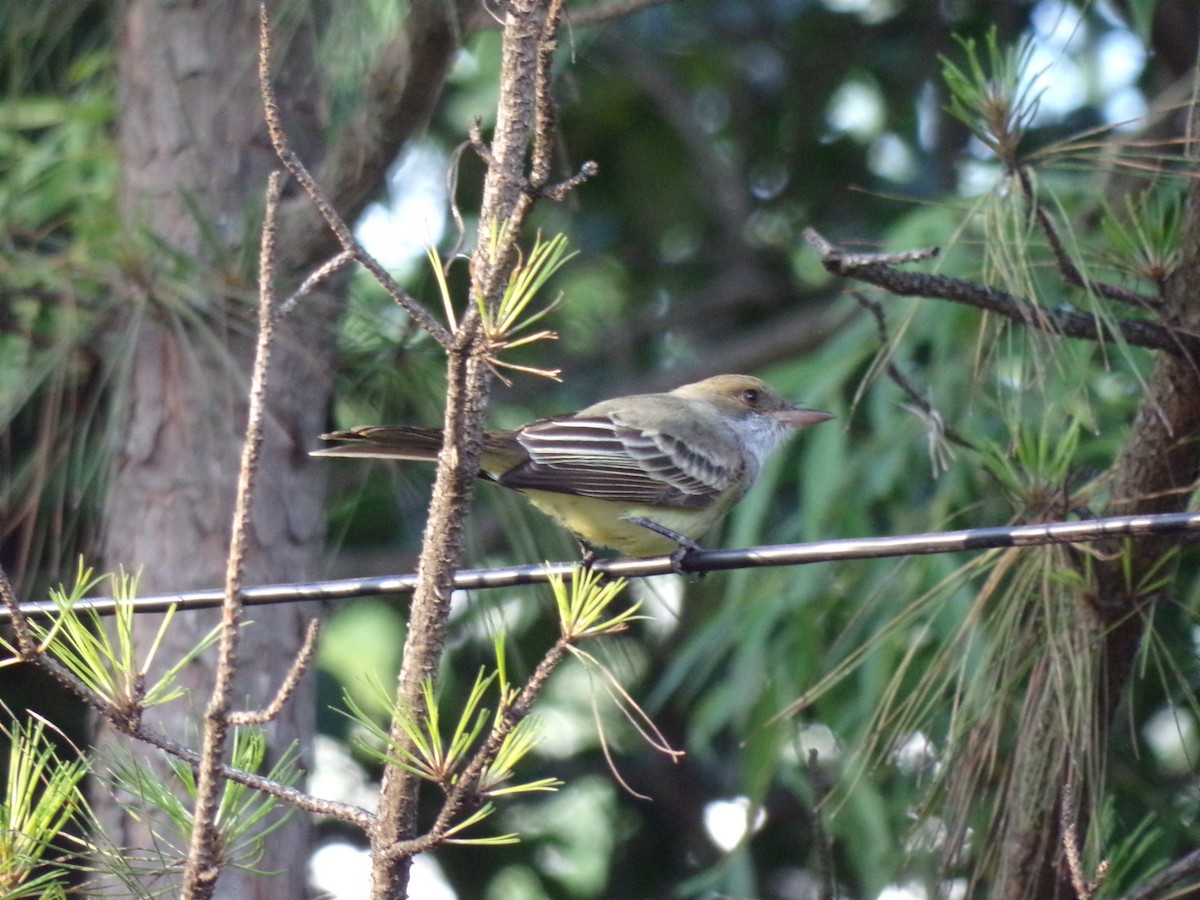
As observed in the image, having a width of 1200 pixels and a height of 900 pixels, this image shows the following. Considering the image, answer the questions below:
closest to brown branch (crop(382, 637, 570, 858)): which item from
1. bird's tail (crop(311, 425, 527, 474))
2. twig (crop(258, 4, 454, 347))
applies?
twig (crop(258, 4, 454, 347))

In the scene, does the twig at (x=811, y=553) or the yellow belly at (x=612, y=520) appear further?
the yellow belly at (x=612, y=520)

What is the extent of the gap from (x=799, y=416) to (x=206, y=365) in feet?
6.30

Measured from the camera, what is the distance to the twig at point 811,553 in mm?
2348

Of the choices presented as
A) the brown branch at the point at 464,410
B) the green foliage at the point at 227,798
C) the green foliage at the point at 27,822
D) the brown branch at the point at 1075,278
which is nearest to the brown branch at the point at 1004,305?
the brown branch at the point at 1075,278

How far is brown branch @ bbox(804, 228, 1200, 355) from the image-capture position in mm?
2670

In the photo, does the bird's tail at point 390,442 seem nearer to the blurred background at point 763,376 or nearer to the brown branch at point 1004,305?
the blurred background at point 763,376

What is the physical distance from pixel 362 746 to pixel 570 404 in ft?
14.9

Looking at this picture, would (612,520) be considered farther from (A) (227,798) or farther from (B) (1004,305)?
(A) (227,798)

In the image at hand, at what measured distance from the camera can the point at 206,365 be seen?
4.60 m

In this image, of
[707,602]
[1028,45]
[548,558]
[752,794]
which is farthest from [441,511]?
[707,602]

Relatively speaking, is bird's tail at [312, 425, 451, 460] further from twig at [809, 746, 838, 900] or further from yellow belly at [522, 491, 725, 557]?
twig at [809, 746, 838, 900]

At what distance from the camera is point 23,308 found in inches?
187

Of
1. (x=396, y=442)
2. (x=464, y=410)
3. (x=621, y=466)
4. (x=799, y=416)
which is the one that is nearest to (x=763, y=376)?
(x=799, y=416)

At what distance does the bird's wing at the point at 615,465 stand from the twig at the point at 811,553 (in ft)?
3.24
